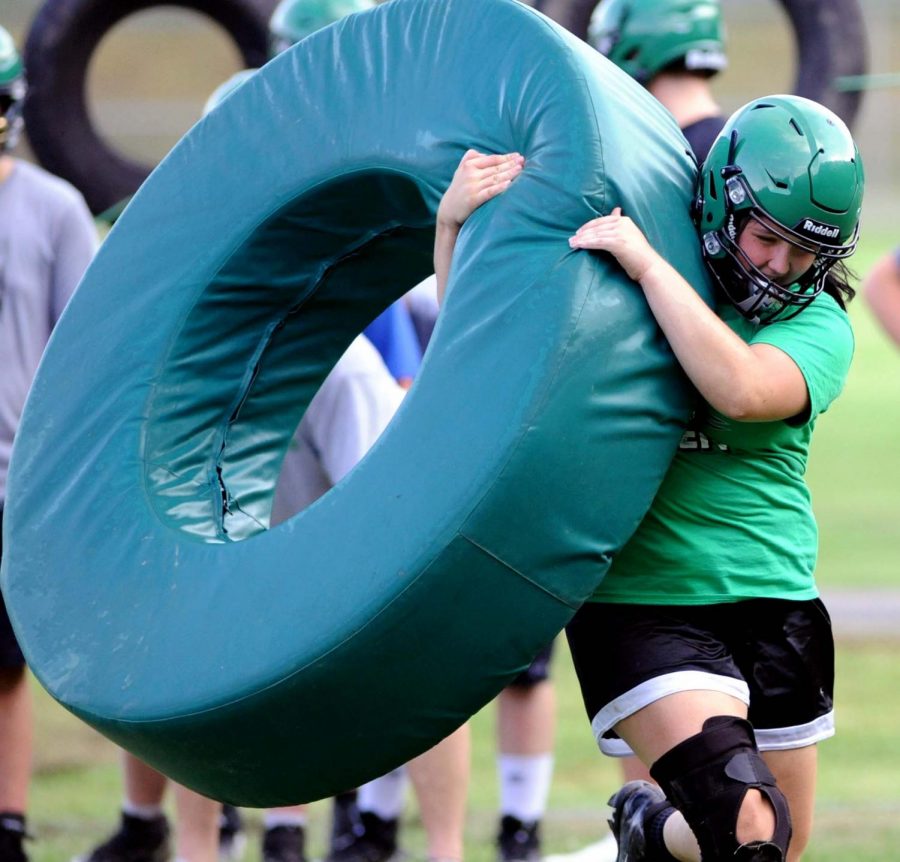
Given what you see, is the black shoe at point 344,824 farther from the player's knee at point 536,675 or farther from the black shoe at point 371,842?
the player's knee at point 536,675

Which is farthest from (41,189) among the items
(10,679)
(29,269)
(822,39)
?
(822,39)

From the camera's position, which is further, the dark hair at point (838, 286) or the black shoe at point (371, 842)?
the black shoe at point (371, 842)

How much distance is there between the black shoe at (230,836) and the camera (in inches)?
187

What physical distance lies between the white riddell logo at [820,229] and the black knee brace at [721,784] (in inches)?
32.6

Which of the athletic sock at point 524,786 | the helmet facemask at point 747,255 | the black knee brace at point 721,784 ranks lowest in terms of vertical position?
the athletic sock at point 524,786

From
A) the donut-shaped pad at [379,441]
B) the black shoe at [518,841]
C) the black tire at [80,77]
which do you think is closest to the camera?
the donut-shaped pad at [379,441]

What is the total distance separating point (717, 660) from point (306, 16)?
8.54ft

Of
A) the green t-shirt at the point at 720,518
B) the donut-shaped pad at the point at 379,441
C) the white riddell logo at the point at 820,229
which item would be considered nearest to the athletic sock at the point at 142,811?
the donut-shaped pad at the point at 379,441

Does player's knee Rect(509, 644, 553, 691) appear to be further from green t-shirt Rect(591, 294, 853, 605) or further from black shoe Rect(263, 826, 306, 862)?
green t-shirt Rect(591, 294, 853, 605)

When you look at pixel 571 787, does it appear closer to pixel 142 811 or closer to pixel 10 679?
pixel 142 811

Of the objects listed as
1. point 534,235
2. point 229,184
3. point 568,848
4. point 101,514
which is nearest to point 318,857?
point 568,848

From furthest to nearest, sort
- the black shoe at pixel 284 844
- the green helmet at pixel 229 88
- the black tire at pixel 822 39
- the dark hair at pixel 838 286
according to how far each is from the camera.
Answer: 1. the black tire at pixel 822 39
2. the black shoe at pixel 284 844
3. the green helmet at pixel 229 88
4. the dark hair at pixel 838 286

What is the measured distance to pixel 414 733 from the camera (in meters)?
2.85

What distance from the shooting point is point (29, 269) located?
14.5 feet
